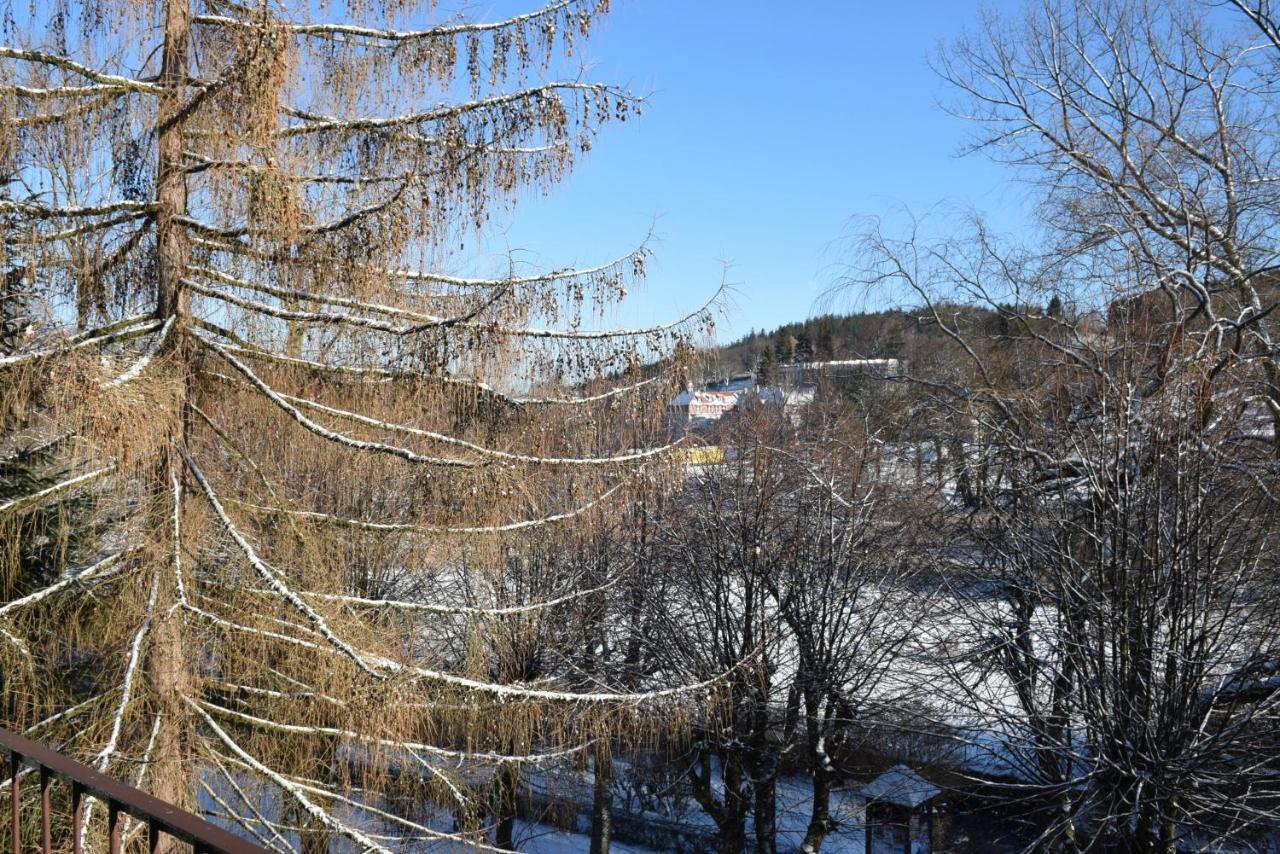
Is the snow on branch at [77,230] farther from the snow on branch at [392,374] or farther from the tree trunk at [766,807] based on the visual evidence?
the tree trunk at [766,807]

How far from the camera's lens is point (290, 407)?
483cm

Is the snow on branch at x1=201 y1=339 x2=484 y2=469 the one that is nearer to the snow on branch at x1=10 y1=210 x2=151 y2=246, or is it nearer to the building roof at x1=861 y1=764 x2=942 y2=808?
the snow on branch at x1=10 y1=210 x2=151 y2=246

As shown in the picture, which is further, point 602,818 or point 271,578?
point 602,818

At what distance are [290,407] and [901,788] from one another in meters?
10.1

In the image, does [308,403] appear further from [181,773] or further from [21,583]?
[21,583]

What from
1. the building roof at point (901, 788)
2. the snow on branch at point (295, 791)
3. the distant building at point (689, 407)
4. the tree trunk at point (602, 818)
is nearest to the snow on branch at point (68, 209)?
the snow on branch at point (295, 791)

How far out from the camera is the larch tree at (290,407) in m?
4.42

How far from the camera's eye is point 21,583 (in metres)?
5.92

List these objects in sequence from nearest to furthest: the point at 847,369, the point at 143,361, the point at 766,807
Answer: the point at 143,361, the point at 766,807, the point at 847,369

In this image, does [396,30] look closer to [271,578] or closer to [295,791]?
[271,578]

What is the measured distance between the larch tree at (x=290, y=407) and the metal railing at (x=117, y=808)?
1.72m

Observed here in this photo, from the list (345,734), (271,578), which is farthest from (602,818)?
(271,578)

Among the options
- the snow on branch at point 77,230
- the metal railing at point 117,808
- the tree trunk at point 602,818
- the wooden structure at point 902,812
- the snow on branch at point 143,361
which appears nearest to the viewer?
the metal railing at point 117,808

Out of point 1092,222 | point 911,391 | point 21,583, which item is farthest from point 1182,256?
point 21,583
